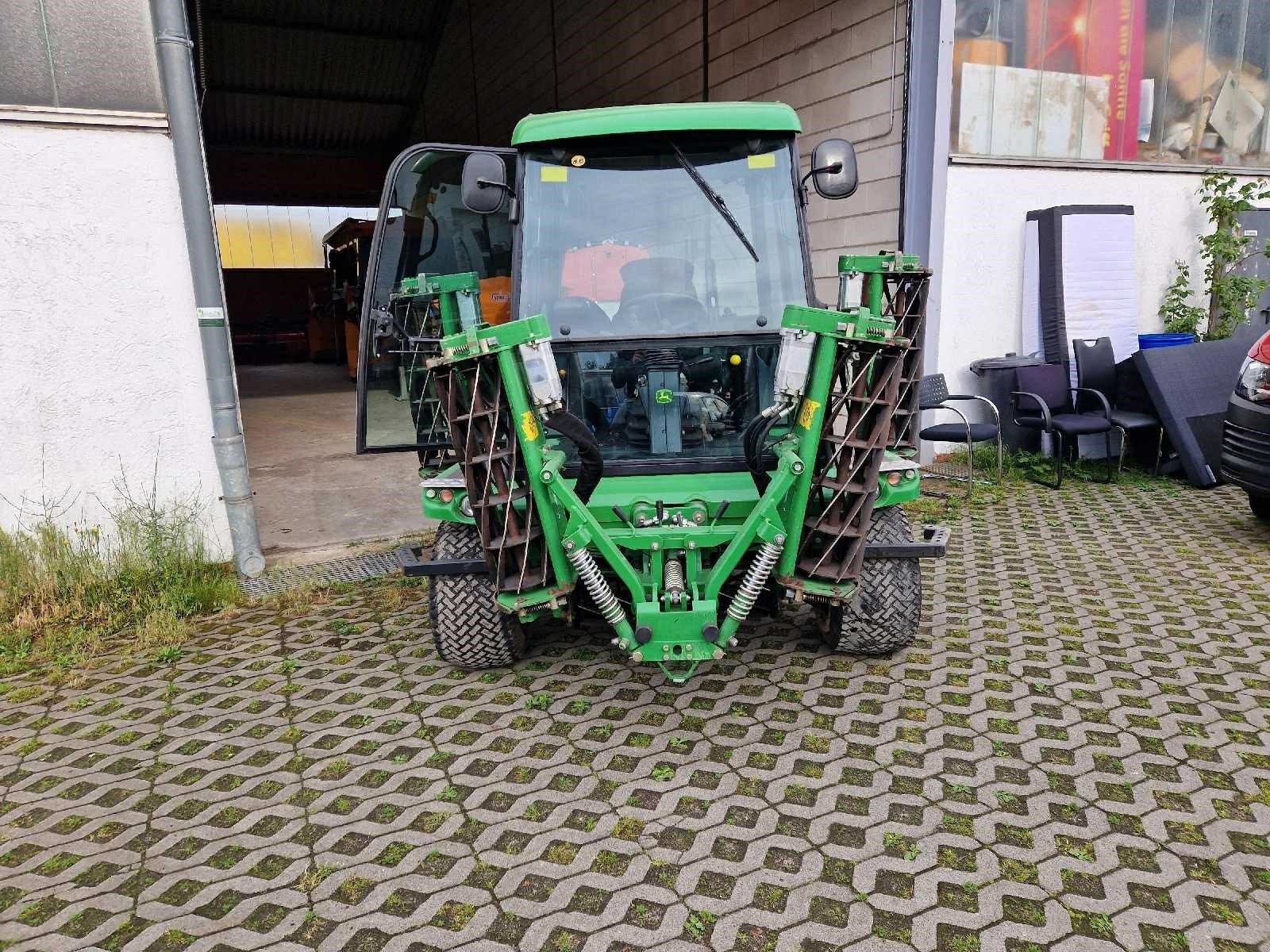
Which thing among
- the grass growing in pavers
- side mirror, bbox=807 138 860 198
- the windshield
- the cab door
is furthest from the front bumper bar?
side mirror, bbox=807 138 860 198

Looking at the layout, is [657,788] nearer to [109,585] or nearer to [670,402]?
[670,402]

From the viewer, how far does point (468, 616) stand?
343cm

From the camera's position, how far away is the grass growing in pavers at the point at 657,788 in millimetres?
2211

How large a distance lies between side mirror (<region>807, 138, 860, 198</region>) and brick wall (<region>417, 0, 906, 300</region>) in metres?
2.97

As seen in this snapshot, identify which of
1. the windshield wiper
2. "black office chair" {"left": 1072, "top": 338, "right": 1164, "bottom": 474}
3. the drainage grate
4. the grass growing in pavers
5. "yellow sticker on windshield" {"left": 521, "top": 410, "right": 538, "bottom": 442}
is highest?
the windshield wiper

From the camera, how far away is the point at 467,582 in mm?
3420

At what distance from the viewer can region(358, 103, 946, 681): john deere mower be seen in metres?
2.88

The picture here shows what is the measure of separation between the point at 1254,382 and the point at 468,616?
4715 millimetres

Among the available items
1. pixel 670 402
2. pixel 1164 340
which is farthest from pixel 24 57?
pixel 1164 340

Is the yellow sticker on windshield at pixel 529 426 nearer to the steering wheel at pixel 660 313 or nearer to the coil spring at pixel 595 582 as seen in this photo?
the coil spring at pixel 595 582

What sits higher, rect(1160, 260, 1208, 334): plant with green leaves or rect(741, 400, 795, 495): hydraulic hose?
rect(1160, 260, 1208, 334): plant with green leaves

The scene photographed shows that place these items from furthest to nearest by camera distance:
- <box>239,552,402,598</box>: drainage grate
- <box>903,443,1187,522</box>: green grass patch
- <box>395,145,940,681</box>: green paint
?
<box>903,443,1187,522</box>: green grass patch
<box>239,552,402,598</box>: drainage grate
<box>395,145,940,681</box>: green paint

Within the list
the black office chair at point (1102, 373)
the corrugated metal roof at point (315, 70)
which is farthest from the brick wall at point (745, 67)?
the corrugated metal roof at point (315, 70)

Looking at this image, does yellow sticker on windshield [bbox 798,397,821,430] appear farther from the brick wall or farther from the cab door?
the brick wall
